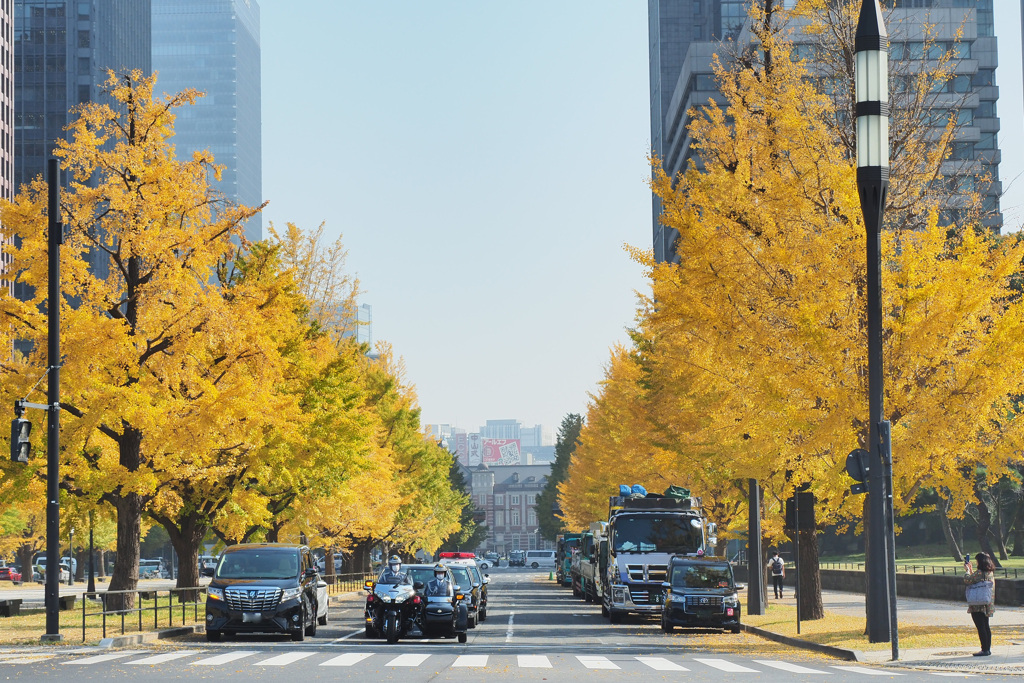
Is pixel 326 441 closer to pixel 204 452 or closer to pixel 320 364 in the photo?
pixel 320 364

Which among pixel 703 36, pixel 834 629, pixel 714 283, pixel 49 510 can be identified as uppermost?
pixel 703 36

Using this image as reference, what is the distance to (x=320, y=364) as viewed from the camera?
3650cm

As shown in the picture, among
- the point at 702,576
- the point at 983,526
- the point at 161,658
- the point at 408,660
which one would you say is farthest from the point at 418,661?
the point at 983,526

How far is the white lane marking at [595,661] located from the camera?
18603mm

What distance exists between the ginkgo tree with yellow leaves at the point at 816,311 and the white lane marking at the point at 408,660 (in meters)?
7.89

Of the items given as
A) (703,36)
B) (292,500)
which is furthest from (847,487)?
(703,36)

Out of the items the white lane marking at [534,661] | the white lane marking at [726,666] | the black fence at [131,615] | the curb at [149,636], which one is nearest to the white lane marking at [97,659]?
the curb at [149,636]

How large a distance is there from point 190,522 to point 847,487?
19.2m

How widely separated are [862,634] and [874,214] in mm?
8123

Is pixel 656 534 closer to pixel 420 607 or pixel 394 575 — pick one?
pixel 394 575

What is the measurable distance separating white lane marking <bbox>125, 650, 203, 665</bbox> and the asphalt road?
0.02 meters

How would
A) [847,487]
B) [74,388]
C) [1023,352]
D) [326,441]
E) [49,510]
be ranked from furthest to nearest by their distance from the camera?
[326,441] < [74,388] < [847,487] < [49,510] < [1023,352]

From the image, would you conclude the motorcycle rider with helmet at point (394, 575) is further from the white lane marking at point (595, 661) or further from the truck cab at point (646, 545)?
the truck cab at point (646, 545)

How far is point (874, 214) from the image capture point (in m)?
20.8
